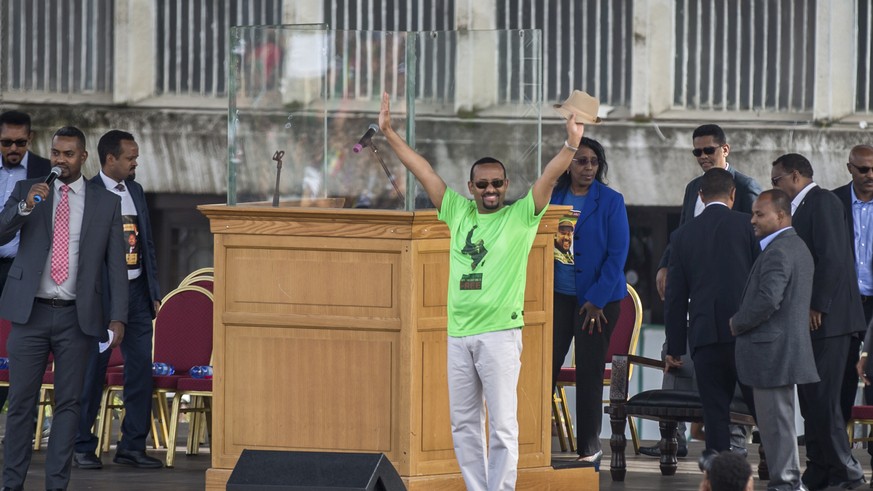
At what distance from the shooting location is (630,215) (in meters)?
13.5

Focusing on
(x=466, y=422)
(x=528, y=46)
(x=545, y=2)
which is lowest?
(x=466, y=422)

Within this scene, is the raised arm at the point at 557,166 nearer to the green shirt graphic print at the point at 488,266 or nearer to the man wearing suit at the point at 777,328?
the green shirt graphic print at the point at 488,266

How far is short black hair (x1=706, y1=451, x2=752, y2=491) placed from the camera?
16.5 feet

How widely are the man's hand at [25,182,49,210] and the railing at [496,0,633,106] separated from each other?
6.30 meters

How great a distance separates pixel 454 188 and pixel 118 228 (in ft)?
5.38

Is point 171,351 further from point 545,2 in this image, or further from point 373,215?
point 545,2

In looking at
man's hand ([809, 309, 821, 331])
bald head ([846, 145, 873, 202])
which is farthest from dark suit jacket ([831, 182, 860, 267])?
man's hand ([809, 309, 821, 331])

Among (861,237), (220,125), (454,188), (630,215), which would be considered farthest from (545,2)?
(454,188)

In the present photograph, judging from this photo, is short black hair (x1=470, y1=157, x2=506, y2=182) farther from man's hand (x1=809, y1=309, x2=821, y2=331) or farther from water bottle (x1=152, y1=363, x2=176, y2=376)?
water bottle (x1=152, y1=363, x2=176, y2=376)

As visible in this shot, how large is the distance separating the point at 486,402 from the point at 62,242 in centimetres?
219

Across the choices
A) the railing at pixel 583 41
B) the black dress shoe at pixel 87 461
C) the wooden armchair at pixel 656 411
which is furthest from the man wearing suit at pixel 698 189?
the railing at pixel 583 41

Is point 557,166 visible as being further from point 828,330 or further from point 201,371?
point 201,371

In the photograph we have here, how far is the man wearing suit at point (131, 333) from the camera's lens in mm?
9258

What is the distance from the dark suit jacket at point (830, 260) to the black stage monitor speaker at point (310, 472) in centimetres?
303
